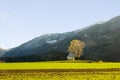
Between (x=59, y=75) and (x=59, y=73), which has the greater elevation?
(x=59, y=73)

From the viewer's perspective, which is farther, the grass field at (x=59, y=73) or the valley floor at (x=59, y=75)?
the grass field at (x=59, y=73)

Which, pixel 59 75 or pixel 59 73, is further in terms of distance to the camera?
pixel 59 73

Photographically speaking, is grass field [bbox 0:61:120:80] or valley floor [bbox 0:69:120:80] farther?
grass field [bbox 0:61:120:80]
